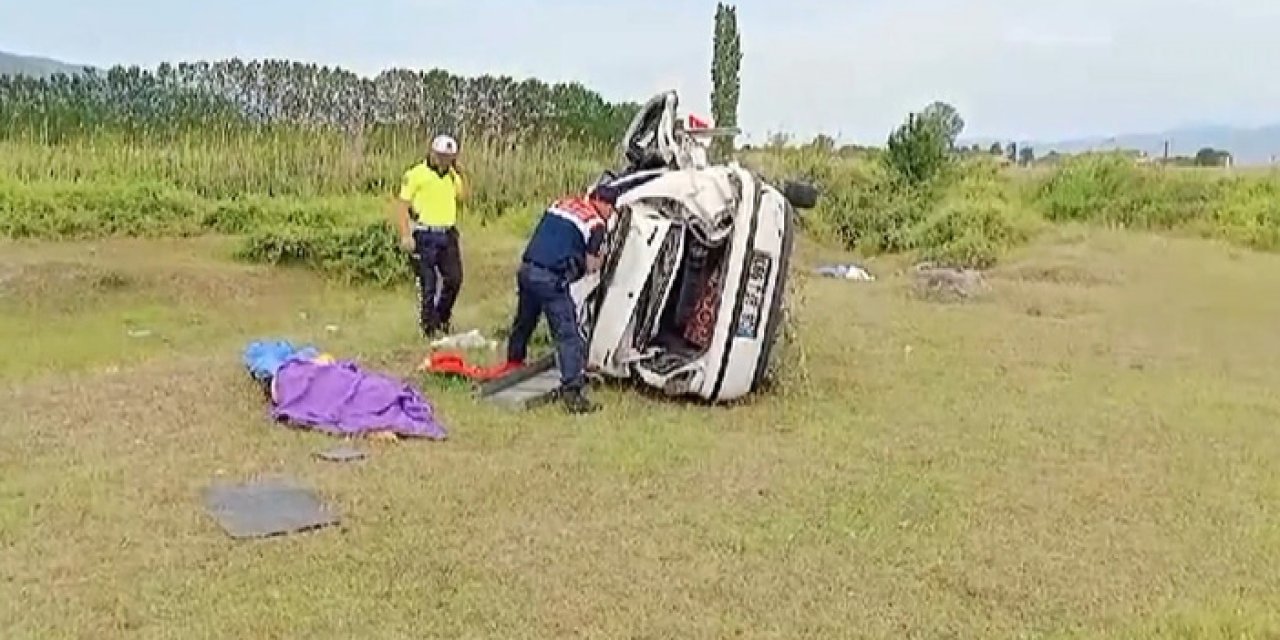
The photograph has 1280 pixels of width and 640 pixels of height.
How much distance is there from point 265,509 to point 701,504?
169cm

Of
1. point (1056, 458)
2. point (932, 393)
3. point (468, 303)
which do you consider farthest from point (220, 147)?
point (1056, 458)

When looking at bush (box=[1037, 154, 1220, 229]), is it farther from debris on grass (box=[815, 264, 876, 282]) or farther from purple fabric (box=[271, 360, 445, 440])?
purple fabric (box=[271, 360, 445, 440])

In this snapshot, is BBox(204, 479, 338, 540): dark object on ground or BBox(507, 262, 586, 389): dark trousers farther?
BBox(507, 262, 586, 389): dark trousers

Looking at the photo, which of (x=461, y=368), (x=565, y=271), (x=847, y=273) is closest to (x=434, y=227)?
(x=461, y=368)

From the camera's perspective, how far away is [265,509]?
5598mm

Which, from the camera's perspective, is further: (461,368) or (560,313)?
(461,368)

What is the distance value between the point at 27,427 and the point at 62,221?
9.23 m

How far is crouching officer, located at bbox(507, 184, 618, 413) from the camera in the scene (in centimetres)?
765

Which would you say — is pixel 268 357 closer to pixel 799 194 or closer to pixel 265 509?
pixel 265 509

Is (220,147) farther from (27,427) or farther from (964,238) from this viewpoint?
(27,427)

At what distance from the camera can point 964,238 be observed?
17875 mm

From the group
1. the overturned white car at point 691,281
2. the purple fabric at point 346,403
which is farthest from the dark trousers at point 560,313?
the purple fabric at point 346,403

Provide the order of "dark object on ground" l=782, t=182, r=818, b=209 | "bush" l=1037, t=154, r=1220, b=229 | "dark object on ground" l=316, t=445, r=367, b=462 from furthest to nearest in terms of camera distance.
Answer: "bush" l=1037, t=154, r=1220, b=229 < "dark object on ground" l=782, t=182, r=818, b=209 < "dark object on ground" l=316, t=445, r=367, b=462

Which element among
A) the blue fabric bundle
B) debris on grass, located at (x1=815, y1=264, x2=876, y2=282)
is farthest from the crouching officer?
debris on grass, located at (x1=815, y1=264, x2=876, y2=282)
